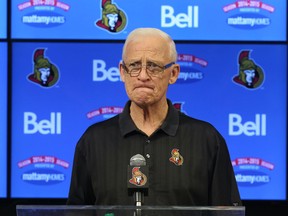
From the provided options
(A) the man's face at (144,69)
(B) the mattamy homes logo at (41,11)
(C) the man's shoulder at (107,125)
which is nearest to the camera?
(A) the man's face at (144,69)

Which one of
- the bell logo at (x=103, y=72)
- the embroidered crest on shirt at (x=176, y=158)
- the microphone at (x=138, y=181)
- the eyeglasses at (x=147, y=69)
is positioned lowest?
the microphone at (x=138, y=181)

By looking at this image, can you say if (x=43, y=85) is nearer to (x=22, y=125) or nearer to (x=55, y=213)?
(x=22, y=125)

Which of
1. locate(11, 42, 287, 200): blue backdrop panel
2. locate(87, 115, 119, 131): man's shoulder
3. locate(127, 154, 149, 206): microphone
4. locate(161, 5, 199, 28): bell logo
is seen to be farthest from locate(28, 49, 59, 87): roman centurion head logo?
locate(127, 154, 149, 206): microphone

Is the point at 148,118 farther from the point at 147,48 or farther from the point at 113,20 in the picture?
the point at 113,20

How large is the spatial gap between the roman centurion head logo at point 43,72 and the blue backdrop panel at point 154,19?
10cm

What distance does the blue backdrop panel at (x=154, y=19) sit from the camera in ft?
10.9

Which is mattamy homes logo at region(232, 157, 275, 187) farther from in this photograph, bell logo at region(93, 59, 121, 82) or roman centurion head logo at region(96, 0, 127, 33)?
roman centurion head logo at region(96, 0, 127, 33)

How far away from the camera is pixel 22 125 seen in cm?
334

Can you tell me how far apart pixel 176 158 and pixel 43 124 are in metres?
1.55

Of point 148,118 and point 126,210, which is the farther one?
point 148,118

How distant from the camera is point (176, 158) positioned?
1.89 meters

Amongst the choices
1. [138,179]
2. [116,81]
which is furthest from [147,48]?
[116,81]

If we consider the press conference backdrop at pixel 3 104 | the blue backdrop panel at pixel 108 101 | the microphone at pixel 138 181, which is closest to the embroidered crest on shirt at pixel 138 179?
the microphone at pixel 138 181

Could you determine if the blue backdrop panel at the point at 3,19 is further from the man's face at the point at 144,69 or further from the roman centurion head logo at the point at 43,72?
the man's face at the point at 144,69
